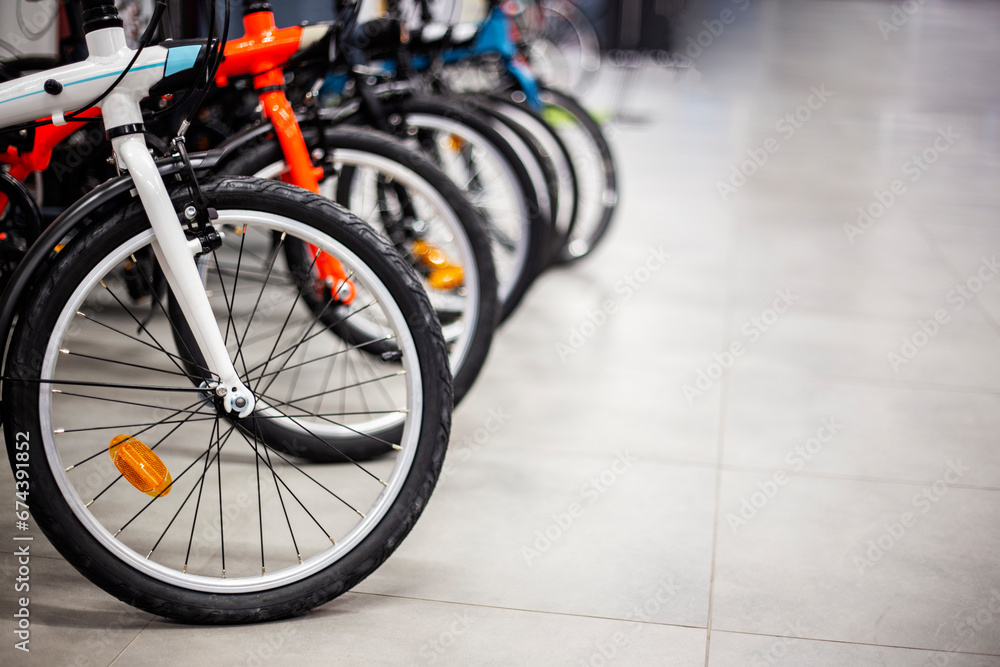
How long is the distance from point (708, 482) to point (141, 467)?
1.28 m

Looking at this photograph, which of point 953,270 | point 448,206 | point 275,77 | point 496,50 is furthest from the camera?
point 953,270

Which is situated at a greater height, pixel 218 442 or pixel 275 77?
pixel 275 77

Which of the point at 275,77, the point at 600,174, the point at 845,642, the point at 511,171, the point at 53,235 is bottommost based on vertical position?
the point at 845,642

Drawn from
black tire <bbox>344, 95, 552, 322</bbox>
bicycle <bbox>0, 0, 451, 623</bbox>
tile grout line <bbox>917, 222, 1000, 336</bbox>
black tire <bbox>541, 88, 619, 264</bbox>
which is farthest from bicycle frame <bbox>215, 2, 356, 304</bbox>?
tile grout line <bbox>917, 222, 1000, 336</bbox>

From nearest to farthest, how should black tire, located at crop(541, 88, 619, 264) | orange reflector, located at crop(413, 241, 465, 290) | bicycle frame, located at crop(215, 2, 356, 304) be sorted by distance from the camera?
bicycle frame, located at crop(215, 2, 356, 304), orange reflector, located at crop(413, 241, 465, 290), black tire, located at crop(541, 88, 619, 264)

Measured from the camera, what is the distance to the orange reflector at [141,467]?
1.42 metres

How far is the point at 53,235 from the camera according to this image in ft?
A: 4.69

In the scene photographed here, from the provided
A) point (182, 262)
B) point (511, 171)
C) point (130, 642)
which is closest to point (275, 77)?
point (182, 262)

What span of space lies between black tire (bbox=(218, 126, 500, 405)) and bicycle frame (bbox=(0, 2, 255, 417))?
414mm

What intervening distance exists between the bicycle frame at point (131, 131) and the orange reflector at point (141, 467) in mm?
145

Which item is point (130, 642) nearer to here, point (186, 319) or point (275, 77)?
point (186, 319)

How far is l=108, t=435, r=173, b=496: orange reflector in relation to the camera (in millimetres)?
1417

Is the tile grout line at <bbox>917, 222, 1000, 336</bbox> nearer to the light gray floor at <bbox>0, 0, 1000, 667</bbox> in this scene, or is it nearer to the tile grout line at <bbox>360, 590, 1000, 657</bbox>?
the light gray floor at <bbox>0, 0, 1000, 667</bbox>

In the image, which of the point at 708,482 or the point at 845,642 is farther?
the point at 708,482
